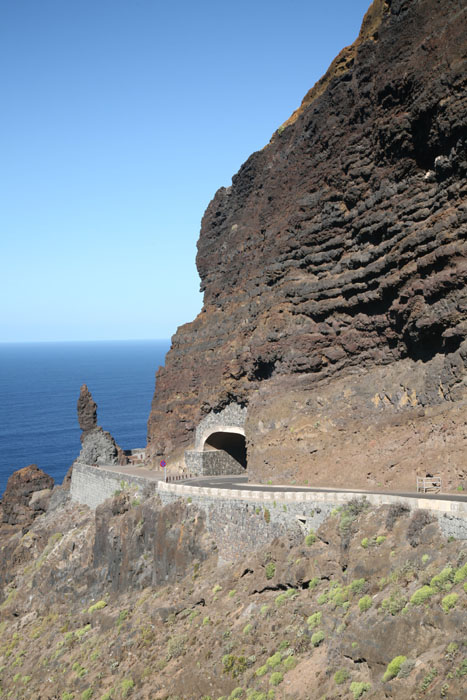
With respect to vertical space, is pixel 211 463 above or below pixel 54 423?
above

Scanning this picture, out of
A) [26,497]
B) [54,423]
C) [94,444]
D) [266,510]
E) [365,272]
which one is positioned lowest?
[54,423]

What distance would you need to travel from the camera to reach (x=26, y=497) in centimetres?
6122

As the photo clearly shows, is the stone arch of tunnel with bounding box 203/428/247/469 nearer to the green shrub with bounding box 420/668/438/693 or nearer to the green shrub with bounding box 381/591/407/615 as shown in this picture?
the green shrub with bounding box 381/591/407/615

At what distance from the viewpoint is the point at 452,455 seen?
28562 millimetres

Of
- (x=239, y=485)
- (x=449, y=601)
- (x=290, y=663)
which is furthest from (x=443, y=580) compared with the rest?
(x=239, y=485)

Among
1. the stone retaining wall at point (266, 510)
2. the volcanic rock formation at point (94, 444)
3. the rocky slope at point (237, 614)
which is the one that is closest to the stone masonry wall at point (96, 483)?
the rocky slope at point (237, 614)

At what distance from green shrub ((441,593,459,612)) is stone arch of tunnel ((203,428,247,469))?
106 feet

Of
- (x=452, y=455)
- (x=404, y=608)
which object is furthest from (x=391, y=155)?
(x=404, y=608)

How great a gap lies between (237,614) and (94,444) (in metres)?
36.4

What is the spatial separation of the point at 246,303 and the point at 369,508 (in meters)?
24.6

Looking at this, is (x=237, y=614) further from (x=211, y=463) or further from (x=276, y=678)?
(x=211, y=463)

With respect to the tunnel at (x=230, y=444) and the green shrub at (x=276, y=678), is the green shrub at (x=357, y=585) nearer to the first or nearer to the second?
the green shrub at (x=276, y=678)

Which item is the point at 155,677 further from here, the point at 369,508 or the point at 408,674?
the point at 408,674

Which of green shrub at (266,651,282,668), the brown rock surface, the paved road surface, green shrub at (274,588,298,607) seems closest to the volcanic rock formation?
the paved road surface
